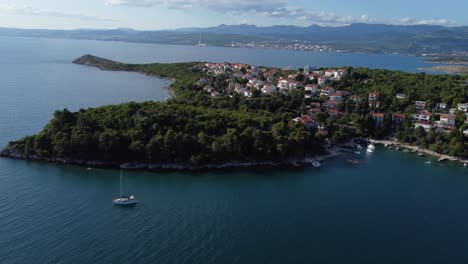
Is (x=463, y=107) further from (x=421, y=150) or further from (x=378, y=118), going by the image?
(x=421, y=150)

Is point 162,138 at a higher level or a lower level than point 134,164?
higher

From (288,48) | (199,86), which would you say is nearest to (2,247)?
(199,86)

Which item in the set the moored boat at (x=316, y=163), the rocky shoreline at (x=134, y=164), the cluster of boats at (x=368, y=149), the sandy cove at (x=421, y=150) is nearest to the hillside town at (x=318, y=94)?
the sandy cove at (x=421, y=150)

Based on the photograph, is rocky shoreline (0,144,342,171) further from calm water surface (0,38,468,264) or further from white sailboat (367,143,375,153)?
white sailboat (367,143,375,153)

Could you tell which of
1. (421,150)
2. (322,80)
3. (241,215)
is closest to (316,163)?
(241,215)

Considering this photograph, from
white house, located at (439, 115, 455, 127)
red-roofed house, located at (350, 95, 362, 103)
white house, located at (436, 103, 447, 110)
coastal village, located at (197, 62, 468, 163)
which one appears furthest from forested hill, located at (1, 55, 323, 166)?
white house, located at (436, 103, 447, 110)

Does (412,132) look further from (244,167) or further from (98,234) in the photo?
(98,234)
